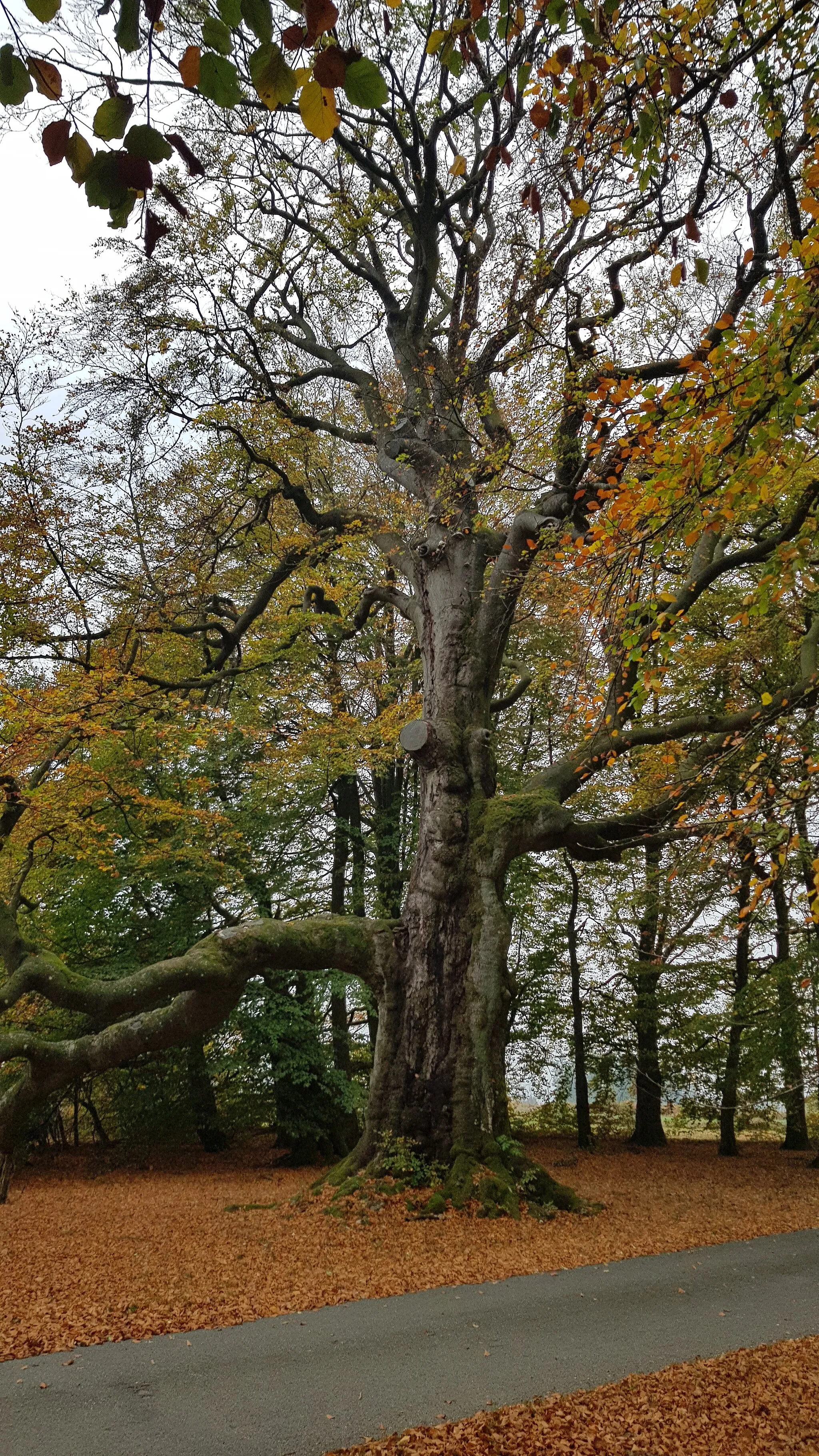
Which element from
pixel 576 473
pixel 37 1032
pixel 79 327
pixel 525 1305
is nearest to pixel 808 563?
pixel 576 473

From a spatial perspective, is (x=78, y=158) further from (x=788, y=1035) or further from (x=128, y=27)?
(x=788, y=1035)

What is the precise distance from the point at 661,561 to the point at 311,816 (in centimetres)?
1048

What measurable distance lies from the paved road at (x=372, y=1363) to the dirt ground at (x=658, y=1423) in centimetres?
16

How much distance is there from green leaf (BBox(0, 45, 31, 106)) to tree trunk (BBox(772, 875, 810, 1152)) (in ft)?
34.5

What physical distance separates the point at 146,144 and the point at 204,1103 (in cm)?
1592

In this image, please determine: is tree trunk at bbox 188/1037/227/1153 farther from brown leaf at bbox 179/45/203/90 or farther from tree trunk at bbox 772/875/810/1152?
brown leaf at bbox 179/45/203/90

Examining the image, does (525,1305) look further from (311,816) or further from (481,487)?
(311,816)

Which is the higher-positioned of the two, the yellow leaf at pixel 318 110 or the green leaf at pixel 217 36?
the green leaf at pixel 217 36

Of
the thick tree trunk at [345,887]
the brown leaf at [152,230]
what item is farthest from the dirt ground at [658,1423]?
the thick tree trunk at [345,887]

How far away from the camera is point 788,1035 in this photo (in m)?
12.2

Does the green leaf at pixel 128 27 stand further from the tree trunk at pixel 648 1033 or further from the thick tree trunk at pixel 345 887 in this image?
the tree trunk at pixel 648 1033

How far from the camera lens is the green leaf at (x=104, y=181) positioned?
4.95ft

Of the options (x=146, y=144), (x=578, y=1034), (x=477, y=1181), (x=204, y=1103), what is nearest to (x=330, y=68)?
(x=146, y=144)

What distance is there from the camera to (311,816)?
14.9 meters
